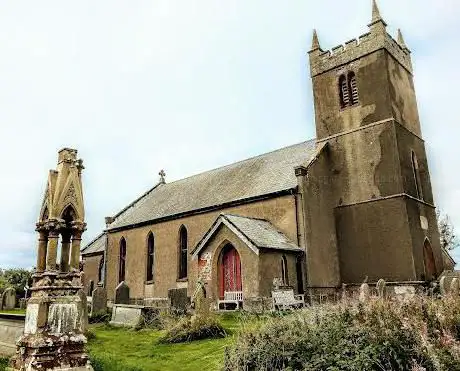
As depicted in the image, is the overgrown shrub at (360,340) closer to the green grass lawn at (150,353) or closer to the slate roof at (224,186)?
the green grass lawn at (150,353)

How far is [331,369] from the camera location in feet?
20.0

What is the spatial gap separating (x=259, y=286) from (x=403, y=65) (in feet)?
54.2

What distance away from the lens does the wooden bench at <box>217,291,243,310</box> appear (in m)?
19.3

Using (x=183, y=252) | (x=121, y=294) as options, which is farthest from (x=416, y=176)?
→ (x=121, y=294)

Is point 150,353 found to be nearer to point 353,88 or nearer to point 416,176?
point 416,176

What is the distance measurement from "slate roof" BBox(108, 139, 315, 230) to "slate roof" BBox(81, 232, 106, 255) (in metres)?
3.46

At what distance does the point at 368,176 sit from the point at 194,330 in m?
13.8

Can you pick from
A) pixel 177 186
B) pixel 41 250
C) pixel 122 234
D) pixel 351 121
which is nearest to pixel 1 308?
pixel 122 234

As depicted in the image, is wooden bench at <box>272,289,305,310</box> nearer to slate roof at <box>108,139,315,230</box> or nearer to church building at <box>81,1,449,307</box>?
church building at <box>81,1,449,307</box>

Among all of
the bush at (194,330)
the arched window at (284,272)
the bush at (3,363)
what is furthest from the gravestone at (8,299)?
the bush at (3,363)

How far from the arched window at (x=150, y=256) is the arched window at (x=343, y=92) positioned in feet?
51.8

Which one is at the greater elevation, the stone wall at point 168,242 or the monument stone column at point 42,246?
the stone wall at point 168,242

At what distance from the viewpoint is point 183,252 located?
27.0 m

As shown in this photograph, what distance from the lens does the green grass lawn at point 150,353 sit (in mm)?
8984
